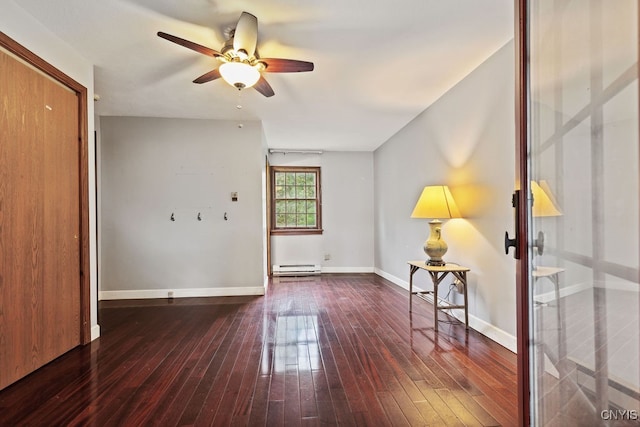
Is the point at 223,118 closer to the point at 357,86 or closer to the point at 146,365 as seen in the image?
the point at 357,86

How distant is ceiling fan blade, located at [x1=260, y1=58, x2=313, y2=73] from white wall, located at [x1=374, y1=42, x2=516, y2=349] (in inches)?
61.4

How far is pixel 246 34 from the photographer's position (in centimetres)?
201

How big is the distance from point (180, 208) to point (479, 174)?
3601 mm

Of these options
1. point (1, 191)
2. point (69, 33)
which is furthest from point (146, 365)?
point (69, 33)

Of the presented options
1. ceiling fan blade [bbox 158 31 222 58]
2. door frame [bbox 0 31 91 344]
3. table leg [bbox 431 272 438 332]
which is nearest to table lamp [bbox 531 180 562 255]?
table leg [bbox 431 272 438 332]

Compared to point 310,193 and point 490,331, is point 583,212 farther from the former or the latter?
point 310,193

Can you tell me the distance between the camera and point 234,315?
10.8 feet

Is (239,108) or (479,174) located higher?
(239,108)

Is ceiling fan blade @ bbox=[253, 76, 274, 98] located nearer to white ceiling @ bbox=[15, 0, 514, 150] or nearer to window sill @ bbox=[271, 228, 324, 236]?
white ceiling @ bbox=[15, 0, 514, 150]

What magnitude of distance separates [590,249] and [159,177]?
438 cm

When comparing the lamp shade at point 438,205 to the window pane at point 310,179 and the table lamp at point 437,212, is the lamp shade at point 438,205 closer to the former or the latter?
the table lamp at point 437,212

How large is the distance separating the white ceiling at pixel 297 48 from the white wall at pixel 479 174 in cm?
22

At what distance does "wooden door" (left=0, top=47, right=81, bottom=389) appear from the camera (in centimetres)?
186

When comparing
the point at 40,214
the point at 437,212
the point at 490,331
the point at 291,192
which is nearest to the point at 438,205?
the point at 437,212
